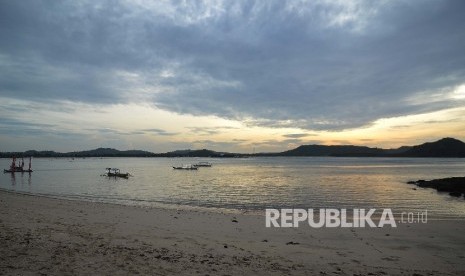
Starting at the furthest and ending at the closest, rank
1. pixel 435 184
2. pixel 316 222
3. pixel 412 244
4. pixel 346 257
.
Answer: pixel 435 184
pixel 316 222
pixel 412 244
pixel 346 257

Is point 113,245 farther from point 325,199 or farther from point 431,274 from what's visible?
point 325,199

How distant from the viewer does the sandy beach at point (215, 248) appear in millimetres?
8203

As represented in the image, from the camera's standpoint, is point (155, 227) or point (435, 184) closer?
point (155, 227)

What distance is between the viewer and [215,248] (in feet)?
35.9

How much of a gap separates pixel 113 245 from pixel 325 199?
84.0 ft

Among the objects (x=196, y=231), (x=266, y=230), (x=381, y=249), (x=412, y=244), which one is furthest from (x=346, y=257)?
(x=196, y=231)

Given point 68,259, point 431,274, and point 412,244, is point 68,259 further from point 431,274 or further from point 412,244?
point 412,244

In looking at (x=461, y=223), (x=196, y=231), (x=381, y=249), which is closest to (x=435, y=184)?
(x=461, y=223)

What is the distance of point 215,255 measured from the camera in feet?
32.4

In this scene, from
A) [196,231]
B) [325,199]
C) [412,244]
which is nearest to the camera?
[412,244]

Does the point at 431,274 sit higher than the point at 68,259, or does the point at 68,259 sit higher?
the point at 68,259

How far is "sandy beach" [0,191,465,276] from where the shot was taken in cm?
820

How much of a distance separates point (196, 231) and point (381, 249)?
7.68m

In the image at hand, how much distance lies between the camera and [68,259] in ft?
27.2
